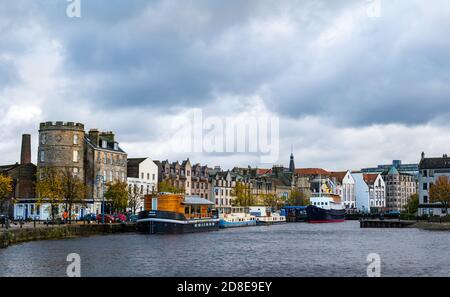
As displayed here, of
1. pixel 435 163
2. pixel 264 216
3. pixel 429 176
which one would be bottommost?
pixel 264 216

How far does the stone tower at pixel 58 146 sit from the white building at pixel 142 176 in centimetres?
1734

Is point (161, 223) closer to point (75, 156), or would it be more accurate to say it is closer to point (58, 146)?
point (75, 156)

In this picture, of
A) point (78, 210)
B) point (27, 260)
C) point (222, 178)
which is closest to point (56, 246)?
point (27, 260)

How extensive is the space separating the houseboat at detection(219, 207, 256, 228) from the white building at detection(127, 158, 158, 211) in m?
15.0

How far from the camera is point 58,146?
359 ft

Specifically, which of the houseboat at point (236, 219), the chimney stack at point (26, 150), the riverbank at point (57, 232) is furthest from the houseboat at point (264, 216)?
the riverbank at point (57, 232)

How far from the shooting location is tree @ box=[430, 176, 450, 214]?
127625mm

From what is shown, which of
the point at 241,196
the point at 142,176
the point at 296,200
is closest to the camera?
the point at 142,176

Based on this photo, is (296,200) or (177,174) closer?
(177,174)

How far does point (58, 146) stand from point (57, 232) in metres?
37.1

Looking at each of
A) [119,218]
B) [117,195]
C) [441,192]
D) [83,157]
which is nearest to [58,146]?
[83,157]

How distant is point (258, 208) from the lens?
153 m

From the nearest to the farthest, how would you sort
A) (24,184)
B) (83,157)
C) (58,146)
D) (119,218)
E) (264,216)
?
(119,218) < (58,146) < (24,184) < (83,157) < (264,216)

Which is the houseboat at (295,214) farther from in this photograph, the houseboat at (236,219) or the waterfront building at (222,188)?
the houseboat at (236,219)
